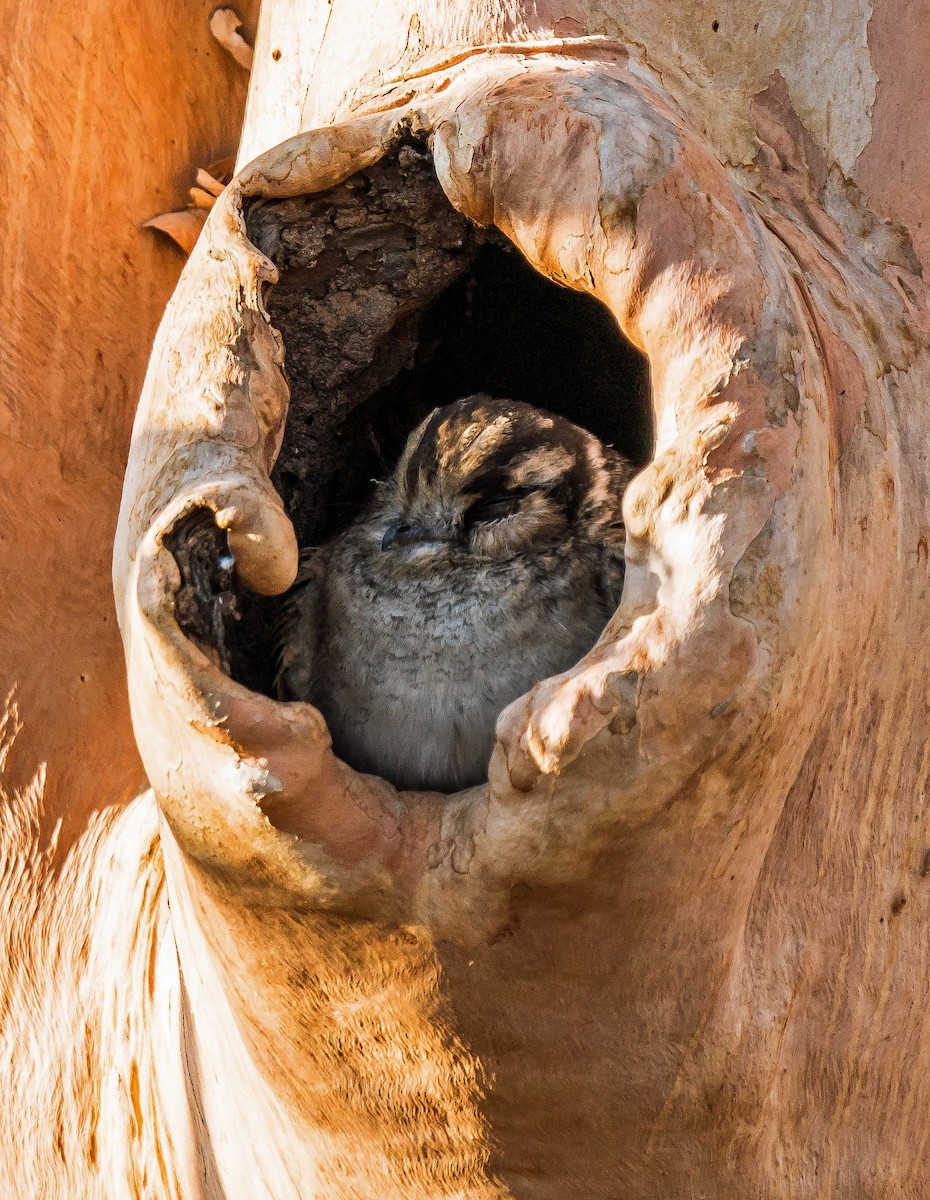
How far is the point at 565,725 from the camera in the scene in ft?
5.07

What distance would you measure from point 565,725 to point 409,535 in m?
1.18

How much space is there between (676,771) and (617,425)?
1.63m

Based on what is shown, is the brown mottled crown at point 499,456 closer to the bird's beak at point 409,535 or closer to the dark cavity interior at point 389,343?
the bird's beak at point 409,535

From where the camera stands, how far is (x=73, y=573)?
118 inches

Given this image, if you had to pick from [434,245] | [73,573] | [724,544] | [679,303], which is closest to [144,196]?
[73,573]

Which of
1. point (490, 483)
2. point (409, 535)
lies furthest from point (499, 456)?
point (409, 535)

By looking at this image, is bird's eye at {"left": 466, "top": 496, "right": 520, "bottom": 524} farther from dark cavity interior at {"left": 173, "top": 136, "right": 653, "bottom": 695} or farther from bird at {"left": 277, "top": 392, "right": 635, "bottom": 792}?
dark cavity interior at {"left": 173, "top": 136, "right": 653, "bottom": 695}

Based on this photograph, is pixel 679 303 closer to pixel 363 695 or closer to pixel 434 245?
pixel 434 245

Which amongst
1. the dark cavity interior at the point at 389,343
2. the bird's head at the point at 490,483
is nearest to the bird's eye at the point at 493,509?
the bird's head at the point at 490,483

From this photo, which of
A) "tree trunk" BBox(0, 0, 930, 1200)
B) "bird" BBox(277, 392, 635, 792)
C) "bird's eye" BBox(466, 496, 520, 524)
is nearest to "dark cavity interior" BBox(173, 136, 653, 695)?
"tree trunk" BBox(0, 0, 930, 1200)

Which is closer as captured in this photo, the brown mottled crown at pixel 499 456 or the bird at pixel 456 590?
the bird at pixel 456 590

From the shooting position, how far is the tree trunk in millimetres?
1633

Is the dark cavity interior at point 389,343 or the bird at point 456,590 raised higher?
the dark cavity interior at point 389,343

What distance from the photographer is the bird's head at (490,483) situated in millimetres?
2580
